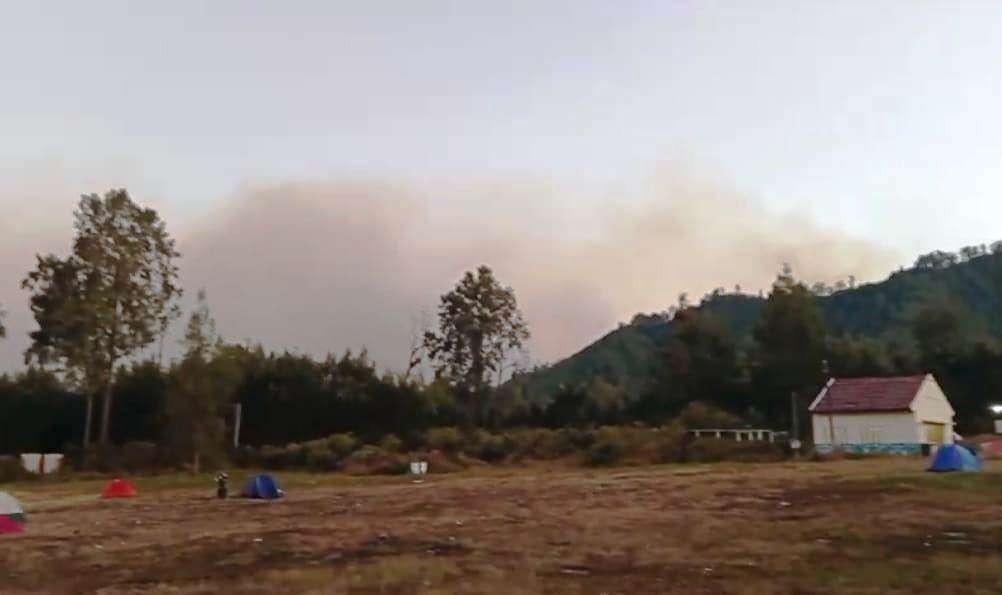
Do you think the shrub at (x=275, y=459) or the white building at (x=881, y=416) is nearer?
the white building at (x=881, y=416)

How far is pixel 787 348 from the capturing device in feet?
188

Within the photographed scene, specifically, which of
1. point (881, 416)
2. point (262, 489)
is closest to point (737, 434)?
point (881, 416)

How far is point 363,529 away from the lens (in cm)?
1650

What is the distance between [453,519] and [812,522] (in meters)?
6.44

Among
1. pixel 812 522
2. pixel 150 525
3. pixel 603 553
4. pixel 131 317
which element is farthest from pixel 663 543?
pixel 131 317

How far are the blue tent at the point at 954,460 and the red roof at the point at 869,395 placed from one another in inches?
702

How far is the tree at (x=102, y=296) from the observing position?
1623 inches

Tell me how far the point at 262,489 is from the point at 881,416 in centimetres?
2843

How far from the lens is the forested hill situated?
89938 mm

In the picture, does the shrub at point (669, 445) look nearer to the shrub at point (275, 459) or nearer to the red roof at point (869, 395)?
the red roof at point (869, 395)

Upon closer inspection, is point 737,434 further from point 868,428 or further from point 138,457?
point 138,457

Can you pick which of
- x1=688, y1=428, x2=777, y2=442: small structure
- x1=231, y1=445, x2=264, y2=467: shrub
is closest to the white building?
x1=688, y1=428, x2=777, y2=442: small structure

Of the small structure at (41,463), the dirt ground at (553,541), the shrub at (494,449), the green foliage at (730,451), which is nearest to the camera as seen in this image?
the dirt ground at (553,541)

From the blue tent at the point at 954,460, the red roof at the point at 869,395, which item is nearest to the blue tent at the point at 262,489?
the blue tent at the point at 954,460
